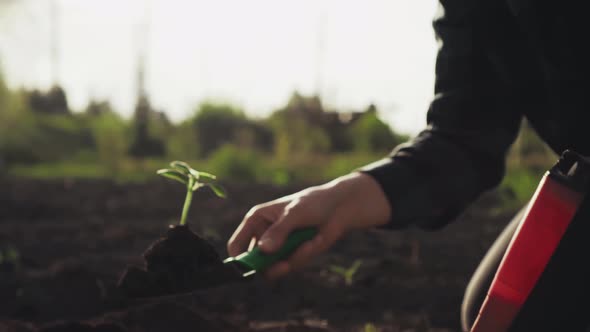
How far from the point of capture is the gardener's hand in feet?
5.03

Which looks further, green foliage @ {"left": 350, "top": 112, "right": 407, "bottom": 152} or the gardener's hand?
green foliage @ {"left": 350, "top": 112, "right": 407, "bottom": 152}

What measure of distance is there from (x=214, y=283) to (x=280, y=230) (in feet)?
0.68

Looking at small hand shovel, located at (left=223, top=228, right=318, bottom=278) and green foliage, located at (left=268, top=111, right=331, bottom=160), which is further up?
small hand shovel, located at (left=223, top=228, right=318, bottom=278)

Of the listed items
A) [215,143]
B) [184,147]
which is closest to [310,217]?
[184,147]

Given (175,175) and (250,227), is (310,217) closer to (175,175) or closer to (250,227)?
(250,227)

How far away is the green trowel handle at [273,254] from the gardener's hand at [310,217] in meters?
0.01

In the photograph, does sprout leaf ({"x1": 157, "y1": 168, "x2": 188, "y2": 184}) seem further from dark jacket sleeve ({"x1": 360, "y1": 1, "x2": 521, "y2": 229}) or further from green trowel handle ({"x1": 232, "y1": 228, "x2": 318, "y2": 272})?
dark jacket sleeve ({"x1": 360, "y1": 1, "x2": 521, "y2": 229})

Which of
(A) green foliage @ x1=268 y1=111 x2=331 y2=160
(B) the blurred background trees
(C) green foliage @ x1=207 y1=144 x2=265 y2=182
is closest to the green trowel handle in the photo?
(B) the blurred background trees

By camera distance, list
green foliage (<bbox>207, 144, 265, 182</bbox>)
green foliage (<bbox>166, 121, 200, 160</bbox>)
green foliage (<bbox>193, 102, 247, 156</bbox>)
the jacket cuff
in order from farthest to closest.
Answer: green foliage (<bbox>193, 102, 247, 156</bbox>)
green foliage (<bbox>166, 121, 200, 160</bbox>)
green foliage (<bbox>207, 144, 265, 182</bbox>)
the jacket cuff

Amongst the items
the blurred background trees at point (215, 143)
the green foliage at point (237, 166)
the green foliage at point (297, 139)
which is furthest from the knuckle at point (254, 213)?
the green foliage at point (297, 139)

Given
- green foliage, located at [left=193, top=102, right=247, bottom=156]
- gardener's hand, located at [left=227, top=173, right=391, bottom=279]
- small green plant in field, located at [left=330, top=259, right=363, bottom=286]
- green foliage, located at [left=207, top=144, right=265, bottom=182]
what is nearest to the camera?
gardener's hand, located at [left=227, top=173, right=391, bottom=279]

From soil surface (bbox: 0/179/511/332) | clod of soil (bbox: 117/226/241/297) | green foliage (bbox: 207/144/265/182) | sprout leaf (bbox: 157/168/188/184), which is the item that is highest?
sprout leaf (bbox: 157/168/188/184)

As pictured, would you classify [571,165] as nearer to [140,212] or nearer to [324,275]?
[324,275]

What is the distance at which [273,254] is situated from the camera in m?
1.50
